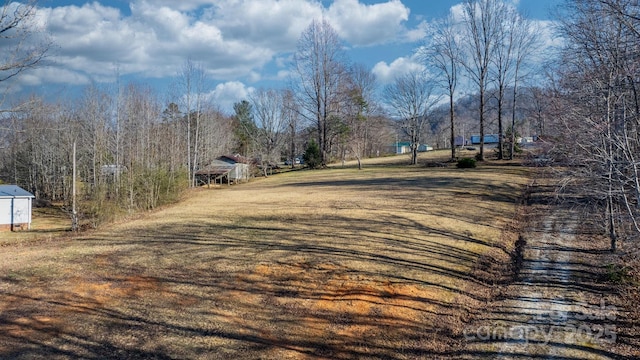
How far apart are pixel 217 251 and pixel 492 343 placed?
7.16 m

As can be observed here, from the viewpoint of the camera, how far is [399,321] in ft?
22.3

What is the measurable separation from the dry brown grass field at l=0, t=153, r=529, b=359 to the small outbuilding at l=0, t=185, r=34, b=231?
40.2ft

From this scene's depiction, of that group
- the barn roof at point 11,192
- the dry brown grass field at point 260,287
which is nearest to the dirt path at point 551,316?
the dry brown grass field at point 260,287

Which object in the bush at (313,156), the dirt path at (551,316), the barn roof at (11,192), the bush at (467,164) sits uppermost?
the bush at (313,156)

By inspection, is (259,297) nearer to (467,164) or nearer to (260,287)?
(260,287)

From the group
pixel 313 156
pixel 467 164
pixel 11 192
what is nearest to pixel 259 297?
Result: pixel 11 192

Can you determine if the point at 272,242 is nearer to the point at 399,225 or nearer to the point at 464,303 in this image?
the point at 399,225

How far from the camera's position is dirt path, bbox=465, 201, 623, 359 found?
6004 millimetres

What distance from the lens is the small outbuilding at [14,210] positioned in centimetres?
2348

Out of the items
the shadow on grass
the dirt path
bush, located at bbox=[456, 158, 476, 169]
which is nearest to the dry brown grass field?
the shadow on grass

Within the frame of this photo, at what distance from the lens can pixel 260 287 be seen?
27.1 ft

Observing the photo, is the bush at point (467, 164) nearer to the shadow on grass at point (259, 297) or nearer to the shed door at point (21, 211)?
the shadow on grass at point (259, 297)

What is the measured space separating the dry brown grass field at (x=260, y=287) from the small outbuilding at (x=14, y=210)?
482 inches

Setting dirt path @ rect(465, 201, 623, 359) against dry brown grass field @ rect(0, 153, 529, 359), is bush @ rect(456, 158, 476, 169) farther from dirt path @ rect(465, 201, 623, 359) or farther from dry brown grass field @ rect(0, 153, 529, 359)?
dirt path @ rect(465, 201, 623, 359)
